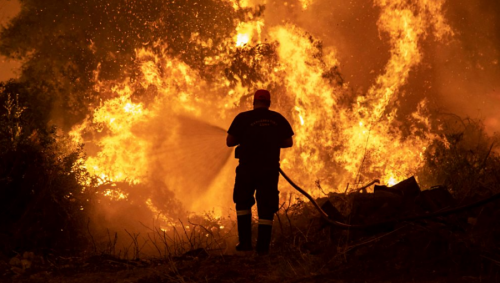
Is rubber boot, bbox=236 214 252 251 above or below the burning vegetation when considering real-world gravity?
below

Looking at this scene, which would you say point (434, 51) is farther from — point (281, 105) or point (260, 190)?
point (260, 190)

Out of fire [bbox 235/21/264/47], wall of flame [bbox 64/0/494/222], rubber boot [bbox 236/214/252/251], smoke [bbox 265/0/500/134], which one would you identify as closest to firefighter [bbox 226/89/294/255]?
rubber boot [bbox 236/214/252/251]

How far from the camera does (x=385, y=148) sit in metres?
12.5

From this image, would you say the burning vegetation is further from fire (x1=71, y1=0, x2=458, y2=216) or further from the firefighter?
the firefighter

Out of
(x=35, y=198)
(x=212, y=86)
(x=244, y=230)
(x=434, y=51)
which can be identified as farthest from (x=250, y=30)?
(x=244, y=230)

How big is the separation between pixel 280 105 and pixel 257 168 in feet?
27.3

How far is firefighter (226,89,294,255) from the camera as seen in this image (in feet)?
16.7

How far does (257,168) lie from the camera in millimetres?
5117

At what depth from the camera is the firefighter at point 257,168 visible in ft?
16.7

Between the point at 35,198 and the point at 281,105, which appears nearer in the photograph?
the point at 35,198

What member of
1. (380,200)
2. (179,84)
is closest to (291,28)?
(179,84)

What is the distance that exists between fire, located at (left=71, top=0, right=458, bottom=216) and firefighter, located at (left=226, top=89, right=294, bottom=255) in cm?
793

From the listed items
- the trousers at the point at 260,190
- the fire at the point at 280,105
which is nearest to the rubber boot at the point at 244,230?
the trousers at the point at 260,190

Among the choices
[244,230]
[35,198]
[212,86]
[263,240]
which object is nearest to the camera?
[263,240]
